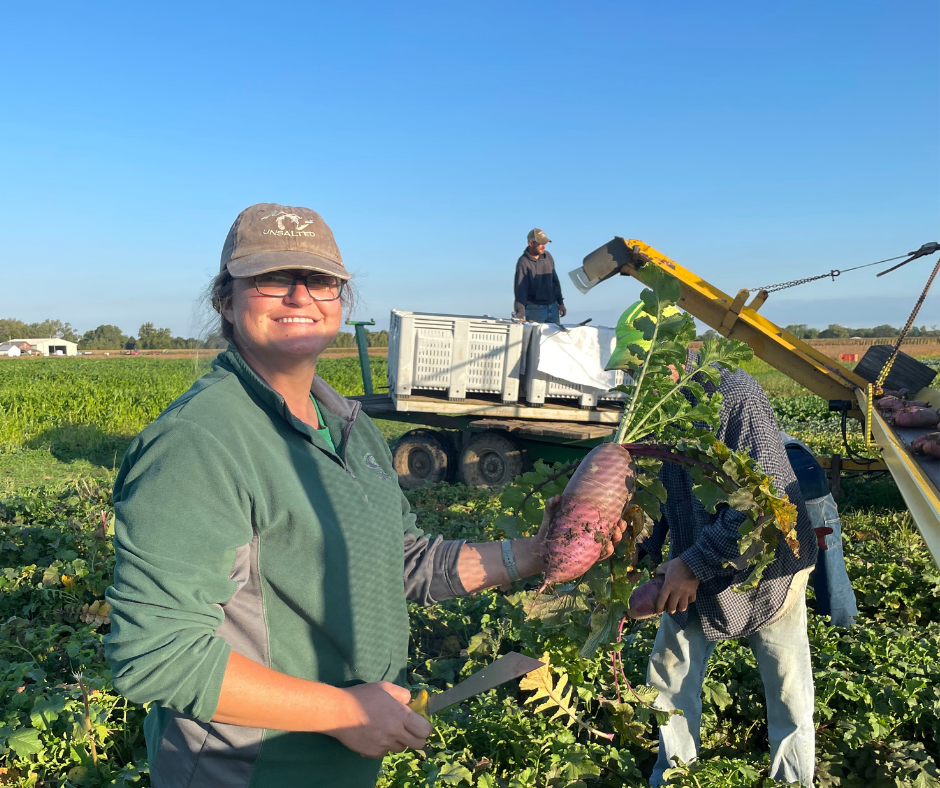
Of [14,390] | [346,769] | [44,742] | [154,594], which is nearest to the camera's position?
[154,594]

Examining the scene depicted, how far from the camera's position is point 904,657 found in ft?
Result: 11.6

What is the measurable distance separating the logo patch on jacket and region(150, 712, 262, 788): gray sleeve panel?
61 centimetres

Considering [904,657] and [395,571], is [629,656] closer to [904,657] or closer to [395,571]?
[904,657]

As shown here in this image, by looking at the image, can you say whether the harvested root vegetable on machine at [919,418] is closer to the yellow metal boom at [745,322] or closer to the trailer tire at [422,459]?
the yellow metal boom at [745,322]

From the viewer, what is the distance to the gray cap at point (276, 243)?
1.46m

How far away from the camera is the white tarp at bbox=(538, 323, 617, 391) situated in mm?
7766

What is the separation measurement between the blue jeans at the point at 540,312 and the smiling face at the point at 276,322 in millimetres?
7915

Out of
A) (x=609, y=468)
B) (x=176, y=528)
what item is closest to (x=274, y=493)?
(x=176, y=528)

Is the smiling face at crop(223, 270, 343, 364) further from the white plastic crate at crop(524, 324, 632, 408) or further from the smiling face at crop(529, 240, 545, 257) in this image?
the smiling face at crop(529, 240, 545, 257)

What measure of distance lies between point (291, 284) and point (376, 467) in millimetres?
489

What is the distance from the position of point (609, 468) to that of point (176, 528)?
1.01 metres

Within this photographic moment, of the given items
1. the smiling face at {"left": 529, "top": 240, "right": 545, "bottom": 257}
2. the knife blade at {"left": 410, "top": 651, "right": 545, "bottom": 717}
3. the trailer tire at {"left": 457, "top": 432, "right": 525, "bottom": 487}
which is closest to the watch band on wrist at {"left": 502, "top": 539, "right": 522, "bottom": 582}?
the knife blade at {"left": 410, "top": 651, "right": 545, "bottom": 717}

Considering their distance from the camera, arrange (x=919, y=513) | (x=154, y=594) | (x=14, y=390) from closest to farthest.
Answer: (x=154, y=594), (x=919, y=513), (x=14, y=390)

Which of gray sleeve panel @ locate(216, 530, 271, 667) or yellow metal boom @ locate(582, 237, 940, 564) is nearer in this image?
gray sleeve panel @ locate(216, 530, 271, 667)
